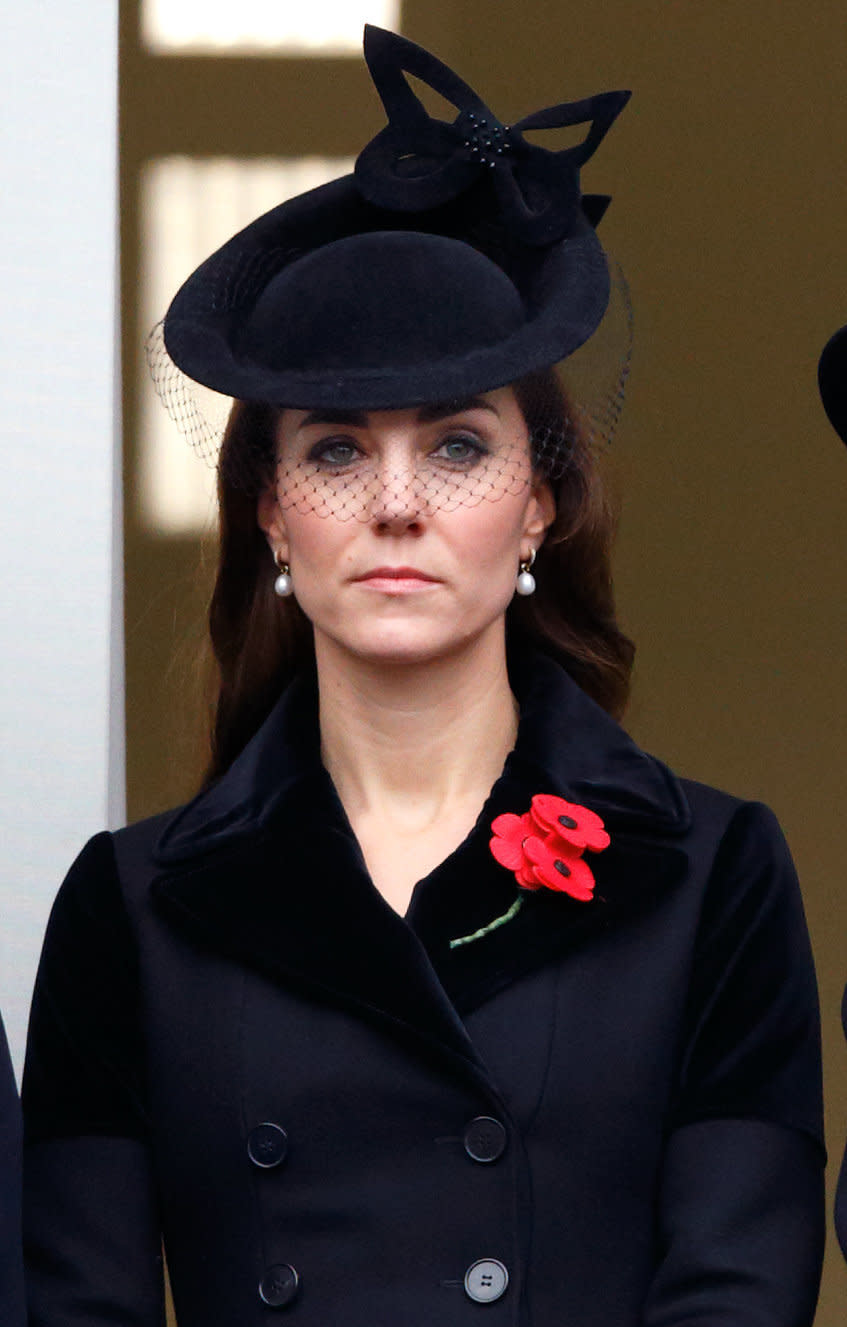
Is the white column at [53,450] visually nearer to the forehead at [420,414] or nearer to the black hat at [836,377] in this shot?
the forehead at [420,414]

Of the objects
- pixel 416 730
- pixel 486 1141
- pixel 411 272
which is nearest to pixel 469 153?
pixel 411 272

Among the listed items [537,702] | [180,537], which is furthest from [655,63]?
[537,702]

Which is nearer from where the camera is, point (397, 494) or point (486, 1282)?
point (486, 1282)

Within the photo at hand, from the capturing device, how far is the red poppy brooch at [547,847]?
2424 millimetres

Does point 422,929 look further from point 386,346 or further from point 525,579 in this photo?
point 386,346

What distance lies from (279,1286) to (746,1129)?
0.49 metres

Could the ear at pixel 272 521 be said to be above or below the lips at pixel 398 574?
above

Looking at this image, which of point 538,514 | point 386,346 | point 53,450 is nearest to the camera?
point 386,346

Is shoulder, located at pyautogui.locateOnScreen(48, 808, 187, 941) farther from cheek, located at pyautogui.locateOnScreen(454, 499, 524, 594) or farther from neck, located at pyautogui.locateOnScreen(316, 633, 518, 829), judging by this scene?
cheek, located at pyautogui.locateOnScreen(454, 499, 524, 594)

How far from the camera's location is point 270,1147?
7.73 ft

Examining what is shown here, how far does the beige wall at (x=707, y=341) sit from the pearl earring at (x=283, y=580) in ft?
3.43

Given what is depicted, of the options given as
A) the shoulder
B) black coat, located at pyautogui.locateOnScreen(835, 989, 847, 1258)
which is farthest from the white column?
black coat, located at pyautogui.locateOnScreen(835, 989, 847, 1258)

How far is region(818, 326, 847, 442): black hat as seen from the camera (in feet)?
7.37

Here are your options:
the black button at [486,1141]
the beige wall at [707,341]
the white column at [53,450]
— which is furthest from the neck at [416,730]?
the beige wall at [707,341]
